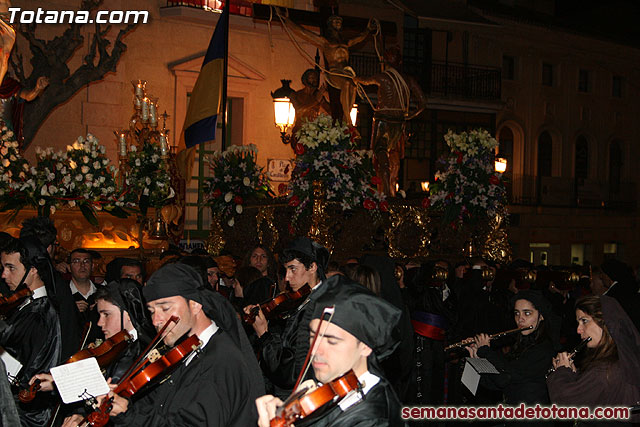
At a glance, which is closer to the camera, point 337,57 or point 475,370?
point 475,370

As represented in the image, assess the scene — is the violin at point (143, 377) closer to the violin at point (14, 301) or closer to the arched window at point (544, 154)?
the violin at point (14, 301)

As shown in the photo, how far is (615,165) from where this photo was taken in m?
32.1

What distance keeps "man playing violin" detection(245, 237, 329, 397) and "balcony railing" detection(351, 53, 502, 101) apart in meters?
20.1

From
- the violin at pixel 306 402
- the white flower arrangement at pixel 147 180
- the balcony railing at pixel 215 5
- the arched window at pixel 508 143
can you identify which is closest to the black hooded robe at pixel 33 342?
the violin at pixel 306 402

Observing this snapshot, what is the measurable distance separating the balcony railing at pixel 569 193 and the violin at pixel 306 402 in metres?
24.9

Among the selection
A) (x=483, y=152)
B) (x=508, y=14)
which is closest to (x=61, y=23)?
(x=483, y=152)

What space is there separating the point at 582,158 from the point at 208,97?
75.6 ft

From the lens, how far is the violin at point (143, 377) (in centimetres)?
353

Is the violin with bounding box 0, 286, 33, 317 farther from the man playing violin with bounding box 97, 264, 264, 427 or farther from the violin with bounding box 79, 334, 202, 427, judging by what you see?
the violin with bounding box 79, 334, 202, 427

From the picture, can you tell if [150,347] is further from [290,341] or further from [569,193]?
[569,193]

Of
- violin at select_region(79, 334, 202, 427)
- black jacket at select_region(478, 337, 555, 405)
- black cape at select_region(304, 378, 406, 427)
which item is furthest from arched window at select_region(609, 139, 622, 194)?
black cape at select_region(304, 378, 406, 427)

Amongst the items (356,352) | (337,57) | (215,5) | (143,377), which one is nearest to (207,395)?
(143,377)

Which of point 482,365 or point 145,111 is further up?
point 145,111

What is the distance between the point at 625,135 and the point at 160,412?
104 feet
